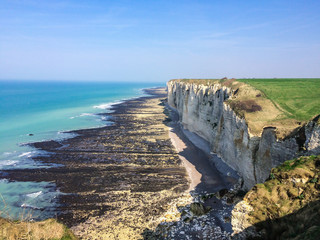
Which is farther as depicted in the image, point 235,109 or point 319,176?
point 235,109

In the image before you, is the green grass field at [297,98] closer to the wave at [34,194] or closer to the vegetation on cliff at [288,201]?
the vegetation on cliff at [288,201]

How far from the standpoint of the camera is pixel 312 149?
14.4 metres

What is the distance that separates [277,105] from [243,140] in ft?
21.8

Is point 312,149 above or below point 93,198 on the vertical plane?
above

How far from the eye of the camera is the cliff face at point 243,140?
1543cm

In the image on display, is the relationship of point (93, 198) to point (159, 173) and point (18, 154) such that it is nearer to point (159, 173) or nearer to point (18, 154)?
point (159, 173)

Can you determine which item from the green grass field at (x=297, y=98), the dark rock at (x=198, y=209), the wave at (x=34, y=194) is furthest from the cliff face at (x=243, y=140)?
the wave at (x=34, y=194)

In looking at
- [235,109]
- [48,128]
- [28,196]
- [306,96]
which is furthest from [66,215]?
[48,128]

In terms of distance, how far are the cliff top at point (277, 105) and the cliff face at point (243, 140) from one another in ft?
2.65

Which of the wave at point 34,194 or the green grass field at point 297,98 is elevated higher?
the green grass field at point 297,98

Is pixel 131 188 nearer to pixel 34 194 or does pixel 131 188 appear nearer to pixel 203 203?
pixel 203 203

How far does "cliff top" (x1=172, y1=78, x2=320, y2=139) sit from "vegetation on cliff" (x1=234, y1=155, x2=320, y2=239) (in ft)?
21.7

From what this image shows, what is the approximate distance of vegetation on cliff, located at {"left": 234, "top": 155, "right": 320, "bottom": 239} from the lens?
29.0 feet

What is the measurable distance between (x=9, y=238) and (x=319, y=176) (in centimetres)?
1440
